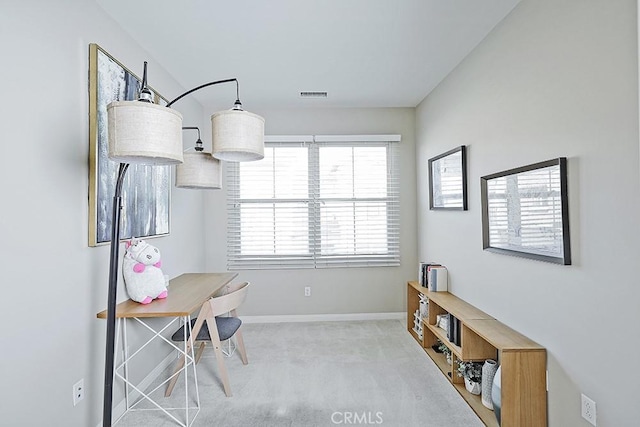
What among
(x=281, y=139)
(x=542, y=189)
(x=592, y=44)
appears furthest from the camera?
(x=281, y=139)

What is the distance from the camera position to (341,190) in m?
4.30

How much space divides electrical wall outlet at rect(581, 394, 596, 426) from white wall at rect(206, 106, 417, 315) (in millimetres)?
2628

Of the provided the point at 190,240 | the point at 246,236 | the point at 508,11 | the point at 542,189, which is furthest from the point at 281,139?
the point at 542,189

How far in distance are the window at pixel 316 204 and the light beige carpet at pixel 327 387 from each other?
0.98 m

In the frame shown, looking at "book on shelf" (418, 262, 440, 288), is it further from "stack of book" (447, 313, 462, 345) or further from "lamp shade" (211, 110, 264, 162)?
"lamp shade" (211, 110, 264, 162)

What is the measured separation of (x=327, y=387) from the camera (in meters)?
2.63

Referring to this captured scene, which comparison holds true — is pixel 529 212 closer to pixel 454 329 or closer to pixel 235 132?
pixel 454 329

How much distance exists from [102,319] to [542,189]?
2707mm

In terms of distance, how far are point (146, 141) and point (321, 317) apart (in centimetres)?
326

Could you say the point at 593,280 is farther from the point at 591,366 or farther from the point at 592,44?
the point at 592,44

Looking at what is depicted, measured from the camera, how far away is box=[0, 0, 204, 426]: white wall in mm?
1487

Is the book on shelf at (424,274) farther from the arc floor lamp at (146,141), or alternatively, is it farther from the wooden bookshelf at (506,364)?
the arc floor lamp at (146,141)

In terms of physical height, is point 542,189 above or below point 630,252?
above

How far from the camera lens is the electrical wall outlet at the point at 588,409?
1654 mm
